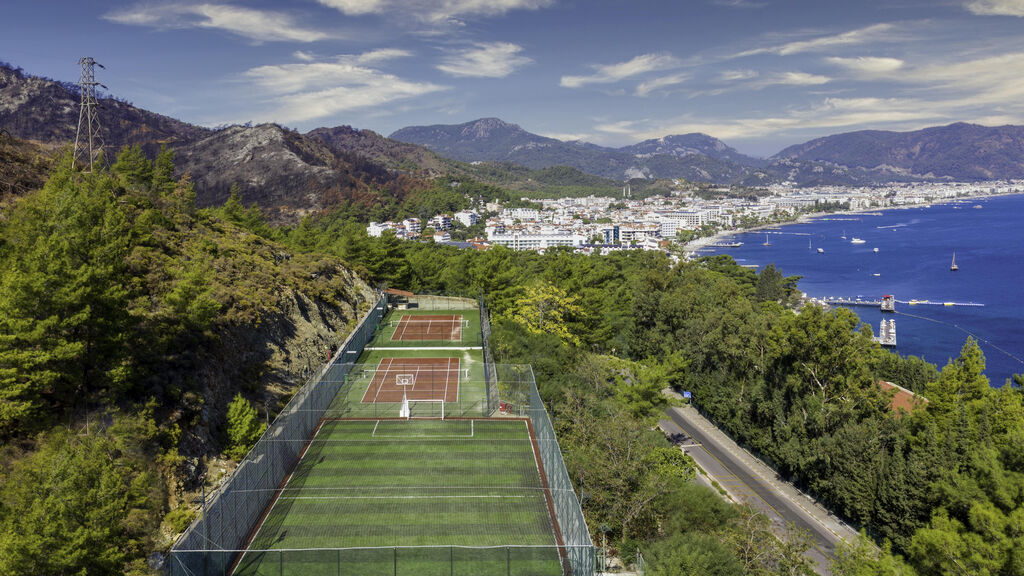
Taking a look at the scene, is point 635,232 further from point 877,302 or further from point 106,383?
point 106,383

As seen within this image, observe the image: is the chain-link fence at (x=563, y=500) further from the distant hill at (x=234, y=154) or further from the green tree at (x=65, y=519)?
the distant hill at (x=234, y=154)

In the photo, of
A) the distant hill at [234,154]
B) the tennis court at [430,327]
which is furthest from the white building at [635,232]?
→ the tennis court at [430,327]

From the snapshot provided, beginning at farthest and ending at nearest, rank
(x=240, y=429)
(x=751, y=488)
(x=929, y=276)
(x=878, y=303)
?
(x=929, y=276), (x=878, y=303), (x=751, y=488), (x=240, y=429)

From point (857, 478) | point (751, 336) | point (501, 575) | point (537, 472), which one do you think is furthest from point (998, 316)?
Answer: point (501, 575)

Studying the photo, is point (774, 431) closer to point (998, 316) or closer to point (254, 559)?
point (254, 559)

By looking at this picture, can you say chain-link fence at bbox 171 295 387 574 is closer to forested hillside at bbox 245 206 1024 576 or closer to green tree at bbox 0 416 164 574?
green tree at bbox 0 416 164 574

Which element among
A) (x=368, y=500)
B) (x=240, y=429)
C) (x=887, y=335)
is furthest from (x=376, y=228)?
(x=368, y=500)
